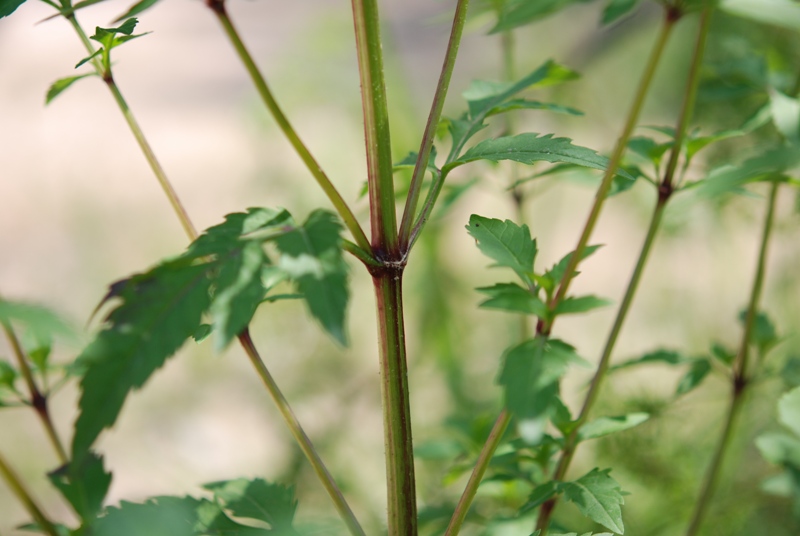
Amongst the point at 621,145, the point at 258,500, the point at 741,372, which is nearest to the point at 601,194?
the point at 621,145

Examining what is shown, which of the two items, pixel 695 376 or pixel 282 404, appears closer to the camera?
pixel 282 404

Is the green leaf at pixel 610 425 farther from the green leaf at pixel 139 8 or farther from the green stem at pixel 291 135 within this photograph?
the green leaf at pixel 139 8

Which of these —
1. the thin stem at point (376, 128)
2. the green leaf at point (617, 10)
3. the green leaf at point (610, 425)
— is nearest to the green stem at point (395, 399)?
the thin stem at point (376, 128)

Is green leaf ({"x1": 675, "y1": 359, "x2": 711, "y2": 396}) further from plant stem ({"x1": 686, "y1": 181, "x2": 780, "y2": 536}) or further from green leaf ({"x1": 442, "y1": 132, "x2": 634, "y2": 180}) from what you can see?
green leaf ({"x1": 442, "y1": 132, "x2": 634, "y2": 180})

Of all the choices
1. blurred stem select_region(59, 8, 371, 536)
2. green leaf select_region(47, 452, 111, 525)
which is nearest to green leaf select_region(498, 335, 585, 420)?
blurred stem select_region(59, 8, 371, 536)

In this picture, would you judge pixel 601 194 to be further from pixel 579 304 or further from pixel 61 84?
pixel 61 84
